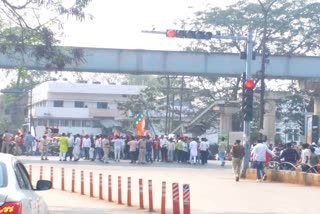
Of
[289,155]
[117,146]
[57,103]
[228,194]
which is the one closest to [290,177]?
[289,155]

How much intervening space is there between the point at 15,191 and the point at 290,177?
22114 millimetres

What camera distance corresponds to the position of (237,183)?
1160 inches

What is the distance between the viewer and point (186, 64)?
153 ft

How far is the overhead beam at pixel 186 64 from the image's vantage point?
149 feet

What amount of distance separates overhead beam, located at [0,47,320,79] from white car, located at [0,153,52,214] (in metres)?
34.4

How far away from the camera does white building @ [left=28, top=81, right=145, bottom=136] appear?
9106cm

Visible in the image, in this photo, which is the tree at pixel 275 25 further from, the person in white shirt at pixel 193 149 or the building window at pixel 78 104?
the building window at pixel 78 104

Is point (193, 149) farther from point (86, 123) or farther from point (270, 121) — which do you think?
point (86, 123)

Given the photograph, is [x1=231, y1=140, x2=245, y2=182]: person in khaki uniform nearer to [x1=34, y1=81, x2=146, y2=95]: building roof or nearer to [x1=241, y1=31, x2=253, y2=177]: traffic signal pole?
[x1=241, y1=31, x2=253, y2=177]: traffic signal pole

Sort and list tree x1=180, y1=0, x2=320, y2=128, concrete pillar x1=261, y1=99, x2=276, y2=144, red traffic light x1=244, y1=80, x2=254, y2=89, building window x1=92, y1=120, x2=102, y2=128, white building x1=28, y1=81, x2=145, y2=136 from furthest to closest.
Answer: building window x1=92, y1=120, x2=102, y2=128 < white building x1=28, y1=81, x2=145, y2=136 < tree x1=180, y1=0, x2=320, y2=128 < concrete pillar x1=261, y1=99, x2=276, y2=144 < red traffic light x1=244, y1=80, x2=254, y2=89

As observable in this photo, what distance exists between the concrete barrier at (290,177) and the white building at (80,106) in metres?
58.8

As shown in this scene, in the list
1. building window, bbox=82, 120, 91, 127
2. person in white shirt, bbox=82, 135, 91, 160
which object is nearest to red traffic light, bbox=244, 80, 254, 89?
person in white shirt, bbox=82, 135, 91, 160

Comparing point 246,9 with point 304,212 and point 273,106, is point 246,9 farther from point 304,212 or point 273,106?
point 304,212

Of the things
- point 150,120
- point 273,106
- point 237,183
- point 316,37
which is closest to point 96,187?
point 237,183
